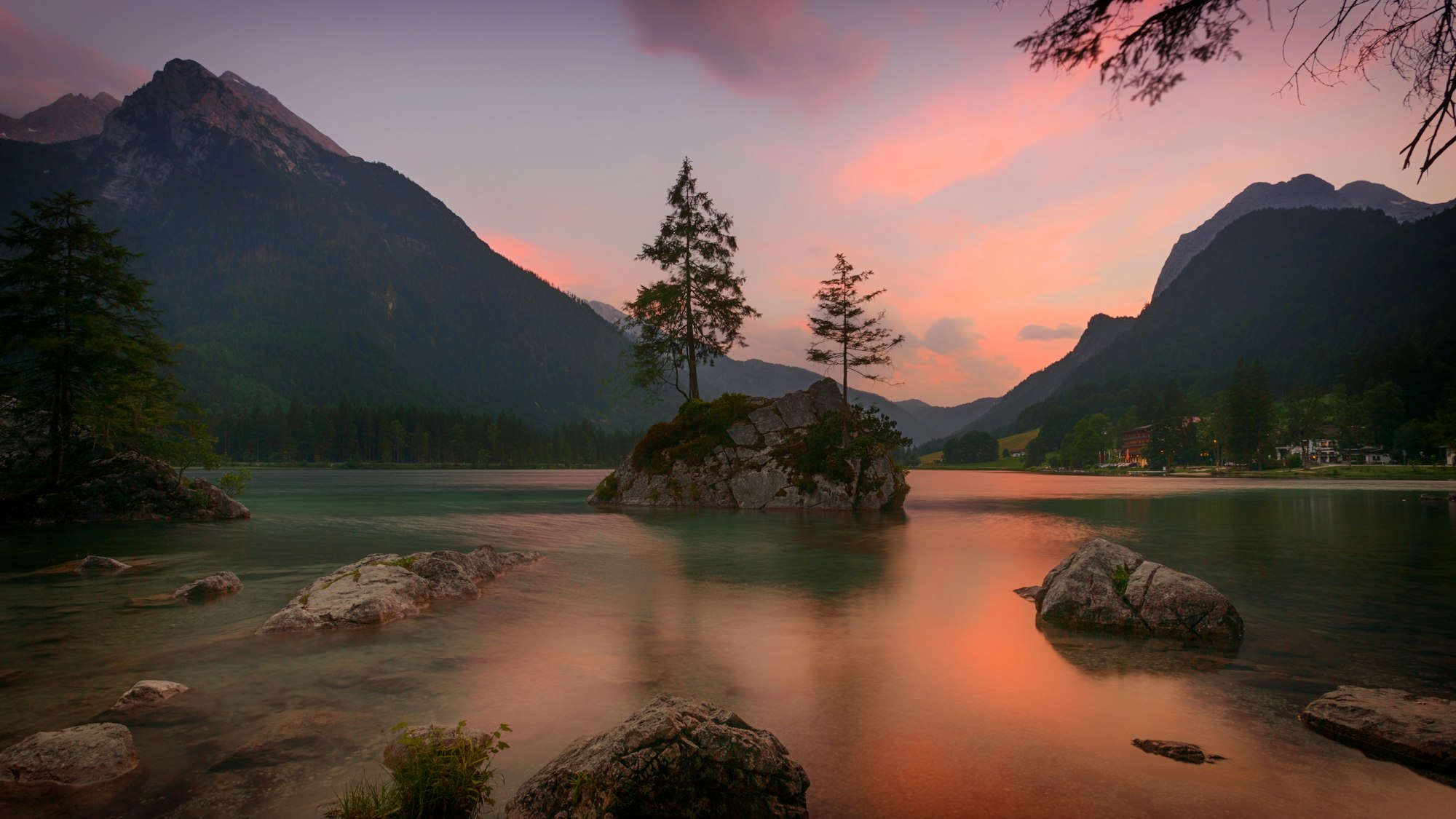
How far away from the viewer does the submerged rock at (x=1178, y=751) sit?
704 centimetres

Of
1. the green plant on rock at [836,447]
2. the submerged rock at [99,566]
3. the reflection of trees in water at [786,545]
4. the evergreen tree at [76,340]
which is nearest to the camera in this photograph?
the reflection of trees in water at [786,545]

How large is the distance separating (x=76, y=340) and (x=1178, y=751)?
4360cm

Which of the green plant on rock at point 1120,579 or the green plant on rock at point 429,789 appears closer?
the green plant on rock at point 429,789

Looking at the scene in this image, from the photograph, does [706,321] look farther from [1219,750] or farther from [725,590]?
[1219,750]

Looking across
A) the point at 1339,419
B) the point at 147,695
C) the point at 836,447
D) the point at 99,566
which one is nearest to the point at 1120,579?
the point at 147,695

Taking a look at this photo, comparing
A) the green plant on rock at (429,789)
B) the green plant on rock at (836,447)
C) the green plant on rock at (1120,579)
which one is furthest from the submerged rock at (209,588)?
the green plant on rock at (836,447)

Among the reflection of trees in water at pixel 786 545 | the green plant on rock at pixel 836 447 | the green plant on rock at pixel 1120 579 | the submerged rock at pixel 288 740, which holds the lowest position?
the reflection of trees in water at pixel 786 545

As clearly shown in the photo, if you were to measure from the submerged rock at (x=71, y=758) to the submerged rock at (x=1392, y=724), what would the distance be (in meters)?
13.9

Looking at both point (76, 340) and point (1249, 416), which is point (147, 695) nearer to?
point (76, 340)

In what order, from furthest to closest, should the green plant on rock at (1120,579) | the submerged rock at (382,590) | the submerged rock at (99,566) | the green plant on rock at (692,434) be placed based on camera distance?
the green plant on rock at (692,434), the submerged rock at (99,566), the green plant on rock at (1120,579), the submerged rock at (382,590)

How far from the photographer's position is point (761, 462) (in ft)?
150

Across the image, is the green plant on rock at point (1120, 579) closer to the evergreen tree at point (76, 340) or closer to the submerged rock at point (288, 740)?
the submerged rock at point (288, 740)

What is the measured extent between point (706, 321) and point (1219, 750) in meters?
45.3

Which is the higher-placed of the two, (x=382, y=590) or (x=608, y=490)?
(x=608, y=490)
